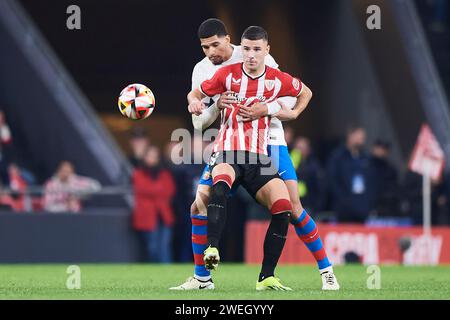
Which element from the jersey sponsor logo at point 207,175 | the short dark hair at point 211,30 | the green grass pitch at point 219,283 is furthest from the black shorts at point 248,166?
the short dark hair at point 211,30

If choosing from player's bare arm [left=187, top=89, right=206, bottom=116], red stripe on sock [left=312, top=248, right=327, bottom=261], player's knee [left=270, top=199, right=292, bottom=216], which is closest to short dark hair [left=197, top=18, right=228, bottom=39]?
player's bare arm [left=187, top=89, right=206, bottom=116]

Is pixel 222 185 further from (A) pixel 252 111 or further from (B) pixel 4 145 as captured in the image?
(B) pixel 4 145

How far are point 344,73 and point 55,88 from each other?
255 inches

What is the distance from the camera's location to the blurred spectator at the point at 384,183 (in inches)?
765

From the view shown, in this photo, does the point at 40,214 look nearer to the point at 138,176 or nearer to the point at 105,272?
the point at 138,176

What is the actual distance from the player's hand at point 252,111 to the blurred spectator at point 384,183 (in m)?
9.13

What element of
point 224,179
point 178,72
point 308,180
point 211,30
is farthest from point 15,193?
point 178,72

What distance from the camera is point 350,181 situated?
18422mm

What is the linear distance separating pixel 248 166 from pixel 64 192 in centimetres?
855

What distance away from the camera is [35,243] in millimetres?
17812

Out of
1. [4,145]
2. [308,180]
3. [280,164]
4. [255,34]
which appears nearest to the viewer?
[255,34]

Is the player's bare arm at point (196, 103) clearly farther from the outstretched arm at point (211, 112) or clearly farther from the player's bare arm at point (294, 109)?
the player's bare arm at point (294, 109)
